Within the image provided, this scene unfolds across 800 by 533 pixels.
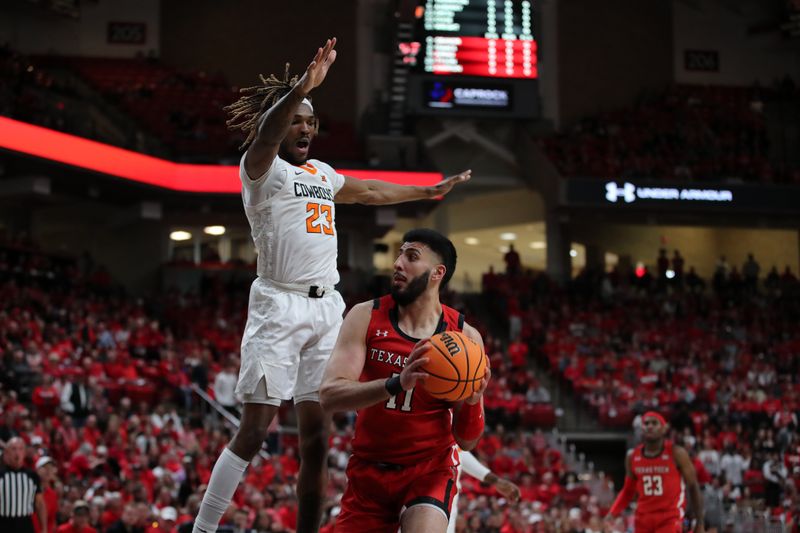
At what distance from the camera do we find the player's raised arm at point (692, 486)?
1074 cm

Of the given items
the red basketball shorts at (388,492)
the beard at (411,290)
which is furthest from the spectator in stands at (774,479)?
the beard at (411,290)

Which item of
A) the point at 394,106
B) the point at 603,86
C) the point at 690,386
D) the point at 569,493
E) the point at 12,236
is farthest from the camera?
the point at 603,86

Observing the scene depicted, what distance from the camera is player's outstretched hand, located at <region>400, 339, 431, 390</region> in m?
5.25

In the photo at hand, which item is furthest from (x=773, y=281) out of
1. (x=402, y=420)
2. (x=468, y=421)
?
(x=402, y=420)

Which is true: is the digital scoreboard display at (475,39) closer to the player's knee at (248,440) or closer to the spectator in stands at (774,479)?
the spectator in stands at (774,479)

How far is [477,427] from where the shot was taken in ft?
19.4

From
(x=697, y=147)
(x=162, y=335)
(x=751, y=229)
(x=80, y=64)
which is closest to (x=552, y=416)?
(x=162, y=335)

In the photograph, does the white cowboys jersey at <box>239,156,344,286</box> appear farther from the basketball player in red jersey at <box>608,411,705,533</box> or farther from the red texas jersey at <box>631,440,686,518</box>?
the red texas jersey at <box>631,440,686,518</box>

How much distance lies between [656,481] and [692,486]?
20.4 inches

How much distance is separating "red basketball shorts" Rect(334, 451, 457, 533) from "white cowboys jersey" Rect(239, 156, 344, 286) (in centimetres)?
127

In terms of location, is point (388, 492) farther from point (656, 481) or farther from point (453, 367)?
point (656, 481)

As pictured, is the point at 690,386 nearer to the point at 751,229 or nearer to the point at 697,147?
the point at 697,147

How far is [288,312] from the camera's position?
653cm

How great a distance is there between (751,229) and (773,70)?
538 cm
